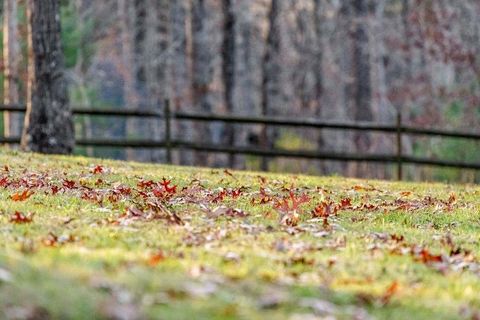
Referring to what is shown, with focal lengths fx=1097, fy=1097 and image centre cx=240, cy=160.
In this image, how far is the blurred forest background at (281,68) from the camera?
33.2 metres

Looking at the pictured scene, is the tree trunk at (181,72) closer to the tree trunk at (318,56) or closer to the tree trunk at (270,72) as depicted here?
the tree trunk at (270,72)

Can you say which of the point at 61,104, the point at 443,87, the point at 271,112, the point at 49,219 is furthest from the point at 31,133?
the point at 443,87

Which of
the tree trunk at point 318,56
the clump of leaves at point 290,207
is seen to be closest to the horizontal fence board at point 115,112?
the clump of leaves at point 290,207

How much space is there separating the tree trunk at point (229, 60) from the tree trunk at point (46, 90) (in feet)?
39.7

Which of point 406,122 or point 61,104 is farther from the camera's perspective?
point 406,122

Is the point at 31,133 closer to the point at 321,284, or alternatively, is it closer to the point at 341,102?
the point at 321,284

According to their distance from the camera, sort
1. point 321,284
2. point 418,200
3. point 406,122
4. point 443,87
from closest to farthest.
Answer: point 321,284, point 418,200, point 443,87, point 406,122

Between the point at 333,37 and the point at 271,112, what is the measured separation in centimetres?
Answer: 1595

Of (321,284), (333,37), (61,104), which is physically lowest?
(321,284)

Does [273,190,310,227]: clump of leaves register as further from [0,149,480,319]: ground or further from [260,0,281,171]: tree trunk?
[260,0,281,171]: tree trunk

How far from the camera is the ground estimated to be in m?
6.46

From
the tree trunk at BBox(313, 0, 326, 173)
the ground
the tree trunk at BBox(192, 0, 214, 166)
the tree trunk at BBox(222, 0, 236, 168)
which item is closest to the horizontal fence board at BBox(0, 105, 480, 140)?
the ground

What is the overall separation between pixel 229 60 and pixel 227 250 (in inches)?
946

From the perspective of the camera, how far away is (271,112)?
33.3 metres
